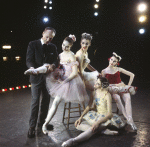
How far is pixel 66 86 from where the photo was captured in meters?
2.79

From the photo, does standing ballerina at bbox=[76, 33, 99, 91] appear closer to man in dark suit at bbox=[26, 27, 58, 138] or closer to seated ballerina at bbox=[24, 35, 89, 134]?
seated ballerina at bbox=[24, 35, 89, 134]

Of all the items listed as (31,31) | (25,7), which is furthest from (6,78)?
(25,7)

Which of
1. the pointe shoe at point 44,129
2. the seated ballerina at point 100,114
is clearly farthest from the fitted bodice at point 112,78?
the pointe shoe at point 44,129

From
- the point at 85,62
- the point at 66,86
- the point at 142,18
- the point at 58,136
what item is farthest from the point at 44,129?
the point at 142,18

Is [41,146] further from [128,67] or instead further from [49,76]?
[128,67]

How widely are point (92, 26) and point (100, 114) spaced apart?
7527 millimetres

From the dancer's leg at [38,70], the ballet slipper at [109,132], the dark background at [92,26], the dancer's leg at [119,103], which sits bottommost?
the ballet slipper at [109,132]

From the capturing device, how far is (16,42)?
11.8 metres

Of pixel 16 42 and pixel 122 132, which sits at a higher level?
pixel 16 42

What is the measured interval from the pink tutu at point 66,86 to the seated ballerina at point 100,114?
206 mm

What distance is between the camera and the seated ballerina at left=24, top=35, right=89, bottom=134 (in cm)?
275

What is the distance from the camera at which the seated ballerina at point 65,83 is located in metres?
2.75

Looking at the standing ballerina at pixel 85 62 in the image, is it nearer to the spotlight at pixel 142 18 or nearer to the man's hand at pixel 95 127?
the man's hand at pixel 95 127

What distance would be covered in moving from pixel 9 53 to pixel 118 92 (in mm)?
11105
